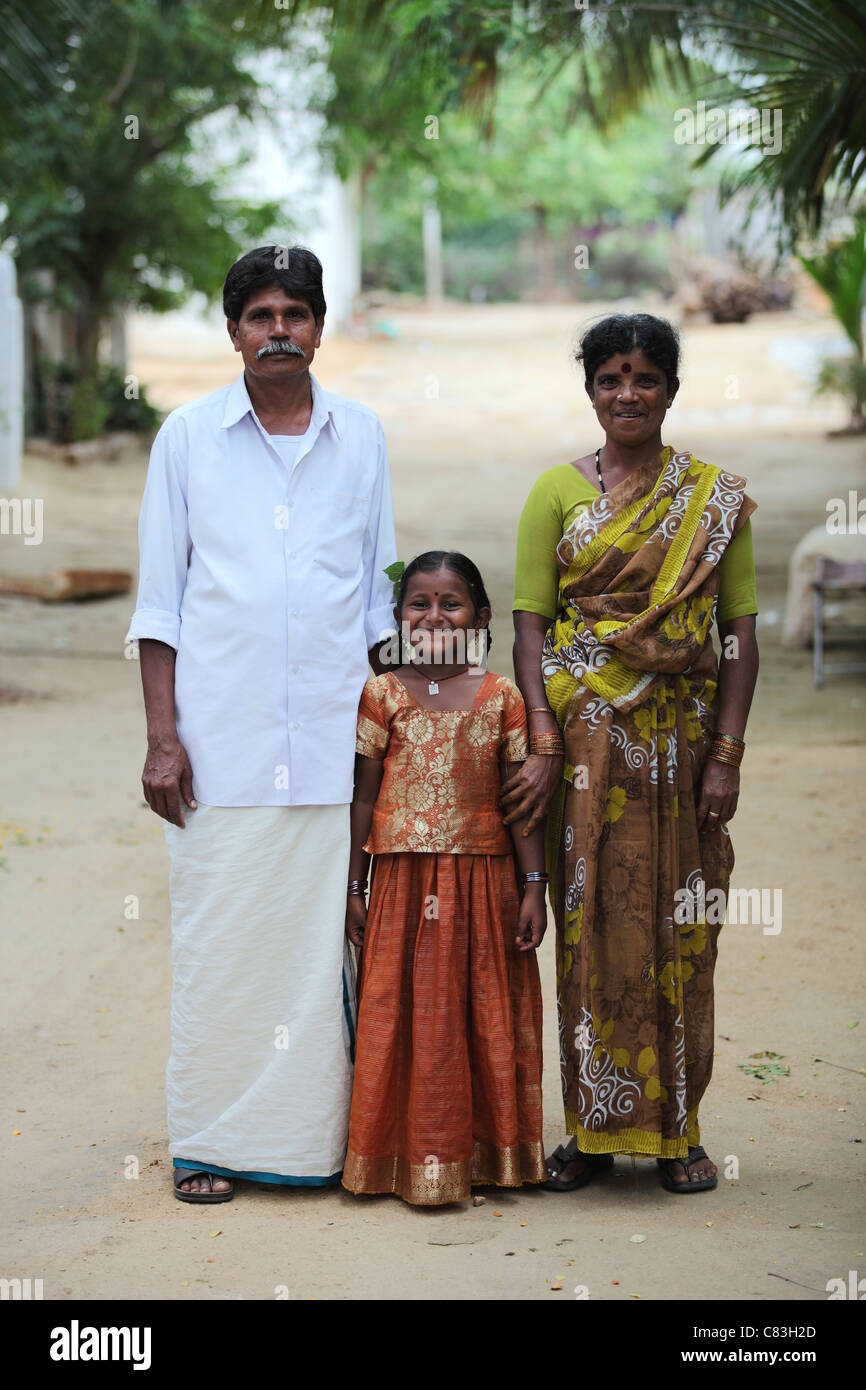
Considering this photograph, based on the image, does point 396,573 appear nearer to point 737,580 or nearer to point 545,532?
point 545,532

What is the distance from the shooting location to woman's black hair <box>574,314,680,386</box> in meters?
3.13

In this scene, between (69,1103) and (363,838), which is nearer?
(363,838)

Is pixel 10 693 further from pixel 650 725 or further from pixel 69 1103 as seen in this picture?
pixel 650 725

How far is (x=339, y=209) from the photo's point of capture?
2591 centimetres

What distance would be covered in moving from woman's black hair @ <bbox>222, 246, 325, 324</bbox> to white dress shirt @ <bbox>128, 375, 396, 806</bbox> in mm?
204

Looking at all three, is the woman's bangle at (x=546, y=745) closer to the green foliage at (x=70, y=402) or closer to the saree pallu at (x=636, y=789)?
the saree pallu at (x=636, y=789)

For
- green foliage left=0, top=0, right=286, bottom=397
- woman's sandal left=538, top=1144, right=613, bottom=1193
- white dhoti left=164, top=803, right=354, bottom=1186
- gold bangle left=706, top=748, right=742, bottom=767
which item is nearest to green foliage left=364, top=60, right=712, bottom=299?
green foliage left=0, top=0, right=286, bottom=397

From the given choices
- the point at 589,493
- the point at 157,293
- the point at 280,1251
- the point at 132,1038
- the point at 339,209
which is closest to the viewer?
the point at 280,1251

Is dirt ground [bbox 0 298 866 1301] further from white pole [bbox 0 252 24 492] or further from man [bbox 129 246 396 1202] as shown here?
white pole [bbox 0 252 24 492]

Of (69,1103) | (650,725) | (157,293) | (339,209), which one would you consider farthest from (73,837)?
(339,209)

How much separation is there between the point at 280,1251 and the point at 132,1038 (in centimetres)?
166

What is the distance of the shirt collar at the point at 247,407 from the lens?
3191mm

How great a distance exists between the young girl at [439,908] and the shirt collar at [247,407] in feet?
1.26

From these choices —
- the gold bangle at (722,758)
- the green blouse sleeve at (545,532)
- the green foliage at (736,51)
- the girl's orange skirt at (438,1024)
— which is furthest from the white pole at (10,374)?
the gold bangle at (722,758)
